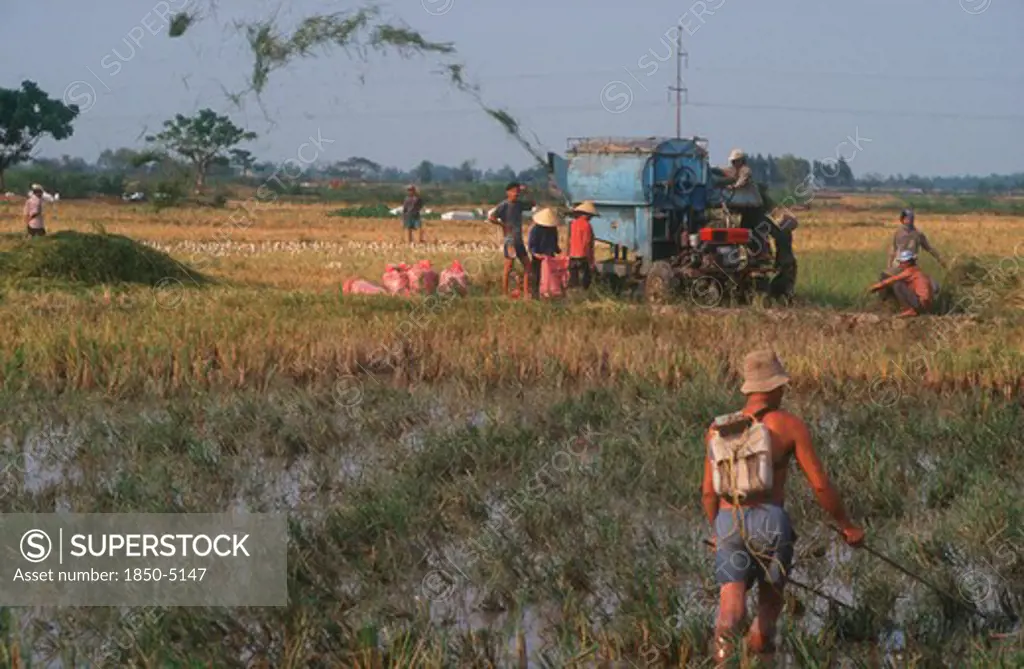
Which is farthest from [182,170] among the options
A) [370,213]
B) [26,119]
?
[26,119]

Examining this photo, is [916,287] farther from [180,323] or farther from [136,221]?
[136,221]

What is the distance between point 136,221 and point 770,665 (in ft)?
109

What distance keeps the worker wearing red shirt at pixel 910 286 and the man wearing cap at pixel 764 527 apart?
29.0 feet

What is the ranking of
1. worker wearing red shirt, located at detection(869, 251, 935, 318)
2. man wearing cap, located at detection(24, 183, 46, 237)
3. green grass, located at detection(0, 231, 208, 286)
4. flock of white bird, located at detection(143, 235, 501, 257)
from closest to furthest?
worker wearing red shirt, located at detection(869, 251, 935, 318)
green grass, located at detection(0, 231, 208, 286)
man wearing cap, located at detection(24, 183, 46, 237)
flock of white bird, located at detection(143, 235, 501, 257)

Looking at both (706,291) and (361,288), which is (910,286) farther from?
(361,288)

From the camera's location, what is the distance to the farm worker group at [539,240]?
46.5 feet

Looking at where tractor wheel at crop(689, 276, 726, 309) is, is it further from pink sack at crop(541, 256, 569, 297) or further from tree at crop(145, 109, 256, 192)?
tree at crop(145, 109, 256, 192)

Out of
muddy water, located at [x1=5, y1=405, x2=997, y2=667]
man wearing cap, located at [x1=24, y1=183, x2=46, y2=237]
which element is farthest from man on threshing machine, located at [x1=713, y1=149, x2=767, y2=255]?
man wearing cap, located at [x1=24, y1=183, x2=46, y2=237]

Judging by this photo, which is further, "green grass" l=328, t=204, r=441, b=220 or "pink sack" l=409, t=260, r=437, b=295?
"green grass" l=328, t=204, r=441, b=220

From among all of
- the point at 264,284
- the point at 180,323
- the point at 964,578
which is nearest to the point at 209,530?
the point at 964,578

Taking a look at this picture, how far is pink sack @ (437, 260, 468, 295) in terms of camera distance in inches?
598

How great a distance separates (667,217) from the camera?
14422 millimetres

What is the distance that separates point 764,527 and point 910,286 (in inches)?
366

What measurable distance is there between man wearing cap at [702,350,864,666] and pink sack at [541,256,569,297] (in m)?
9.69
